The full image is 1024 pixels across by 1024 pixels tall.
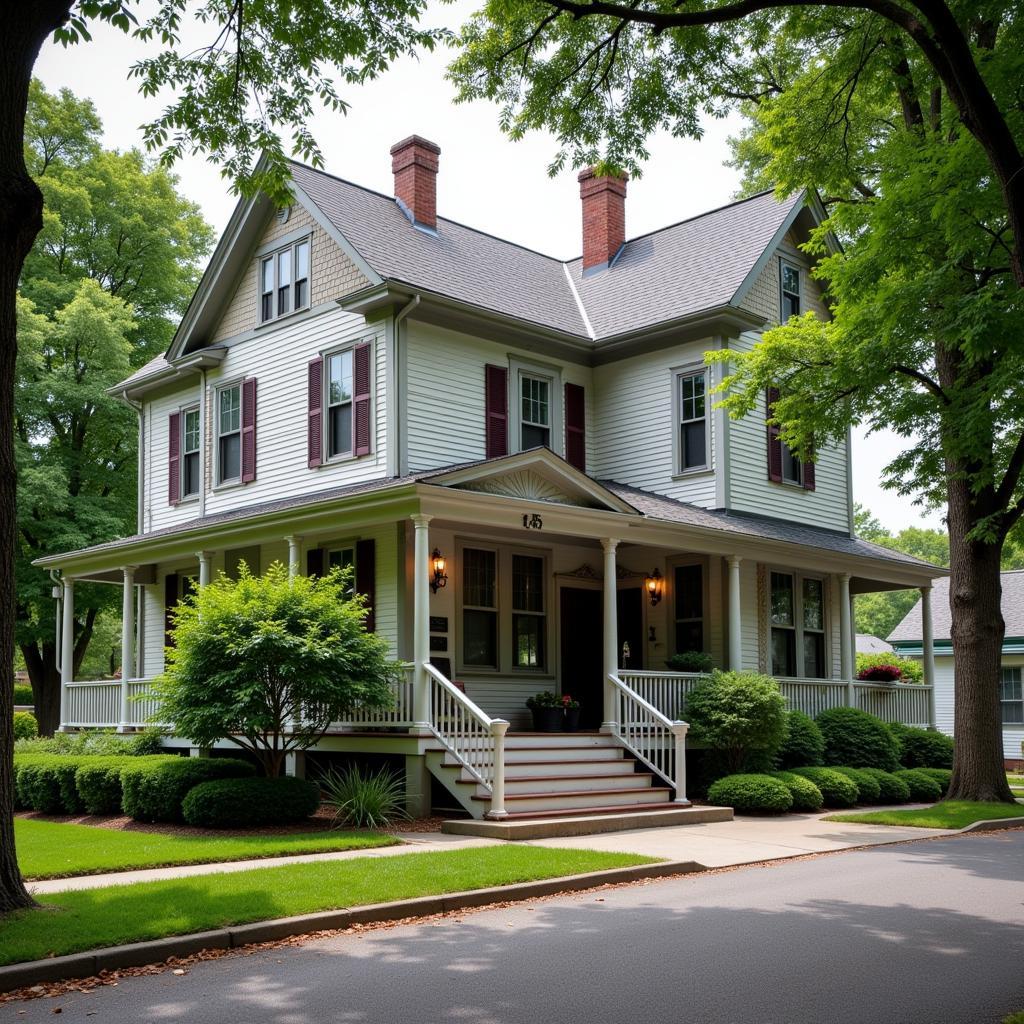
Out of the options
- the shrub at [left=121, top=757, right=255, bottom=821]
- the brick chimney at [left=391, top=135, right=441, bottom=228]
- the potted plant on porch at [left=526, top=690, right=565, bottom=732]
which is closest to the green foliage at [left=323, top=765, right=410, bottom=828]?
the shrub at [left=121, top=757, right=255, bottom=821]

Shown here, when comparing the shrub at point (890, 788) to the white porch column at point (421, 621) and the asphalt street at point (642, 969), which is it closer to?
the white porch column at point (421, 621)

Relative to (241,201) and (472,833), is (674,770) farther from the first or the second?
(241,201)

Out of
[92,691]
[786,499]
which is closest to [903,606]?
[786,499]

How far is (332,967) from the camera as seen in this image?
716 centimetres

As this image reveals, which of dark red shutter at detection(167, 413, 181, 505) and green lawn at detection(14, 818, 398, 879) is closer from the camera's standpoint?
green lawn at detection(14, 818, 398, 879)

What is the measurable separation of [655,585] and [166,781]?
9385 millimetres

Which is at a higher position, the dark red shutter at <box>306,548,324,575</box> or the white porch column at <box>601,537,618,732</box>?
the dark red shutter at <box>306,548,324,575</box>

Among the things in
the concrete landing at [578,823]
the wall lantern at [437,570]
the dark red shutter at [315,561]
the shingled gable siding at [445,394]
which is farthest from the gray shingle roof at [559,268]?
the concrete landing at [578,823]

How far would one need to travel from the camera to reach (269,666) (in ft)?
47.2

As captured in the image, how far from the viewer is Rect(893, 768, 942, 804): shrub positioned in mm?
19547

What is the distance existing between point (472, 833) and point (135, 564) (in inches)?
407

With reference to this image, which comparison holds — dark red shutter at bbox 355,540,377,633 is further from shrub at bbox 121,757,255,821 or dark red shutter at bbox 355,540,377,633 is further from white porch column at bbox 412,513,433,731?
shrub at bbox 121,757,255,821

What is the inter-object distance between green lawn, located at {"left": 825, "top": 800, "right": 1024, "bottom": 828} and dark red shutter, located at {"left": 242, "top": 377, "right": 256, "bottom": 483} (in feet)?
37.8

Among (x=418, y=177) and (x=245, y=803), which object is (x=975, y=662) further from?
(x=418, y=177)
